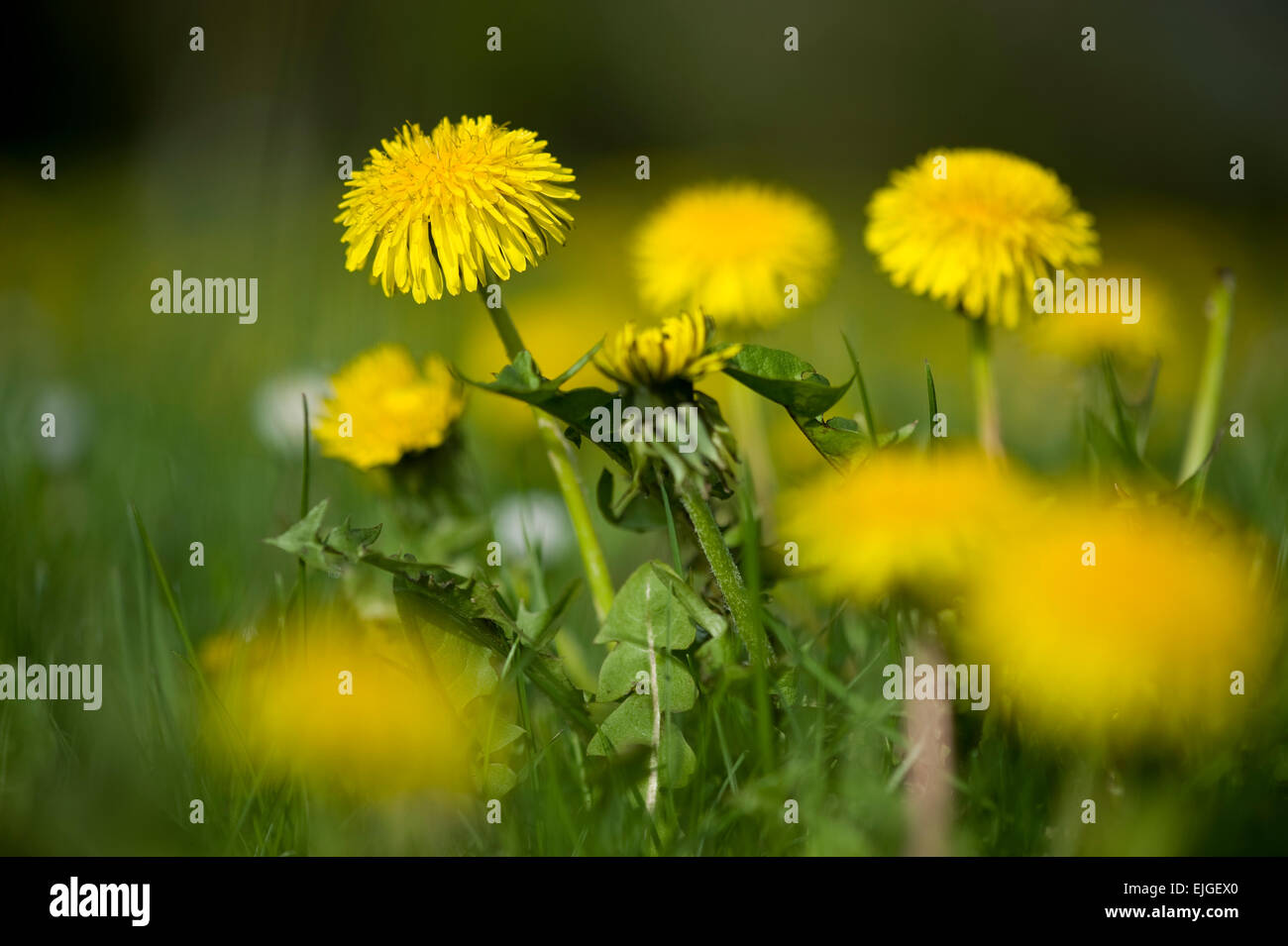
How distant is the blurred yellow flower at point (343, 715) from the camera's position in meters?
0.67

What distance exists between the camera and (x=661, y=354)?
0.59 meters

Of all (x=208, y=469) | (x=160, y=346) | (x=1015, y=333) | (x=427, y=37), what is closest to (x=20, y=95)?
(x=427, y=37)

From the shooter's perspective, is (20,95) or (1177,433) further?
(20,95)

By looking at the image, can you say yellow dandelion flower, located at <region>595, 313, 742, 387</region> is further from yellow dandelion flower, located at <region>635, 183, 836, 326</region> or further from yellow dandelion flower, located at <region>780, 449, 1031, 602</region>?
yellow dandelion flower, located at <region>635, 183, 836, 326</region>

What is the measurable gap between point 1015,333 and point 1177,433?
1.42 feet

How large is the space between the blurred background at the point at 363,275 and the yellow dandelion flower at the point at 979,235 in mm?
68

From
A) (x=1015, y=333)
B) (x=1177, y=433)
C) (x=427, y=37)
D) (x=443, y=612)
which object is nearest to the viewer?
(x=443, y=612)

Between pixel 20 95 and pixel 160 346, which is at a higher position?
pixel 20 95

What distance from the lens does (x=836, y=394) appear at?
625 millimetres

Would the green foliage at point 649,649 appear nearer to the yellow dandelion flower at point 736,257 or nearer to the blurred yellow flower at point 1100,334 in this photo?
the yellow dandelion flower at point 736,257

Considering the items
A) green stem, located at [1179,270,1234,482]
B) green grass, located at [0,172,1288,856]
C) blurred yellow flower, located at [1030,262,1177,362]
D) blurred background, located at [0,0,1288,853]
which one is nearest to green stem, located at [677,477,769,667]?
green grass, located at [0,172,1288,856]
